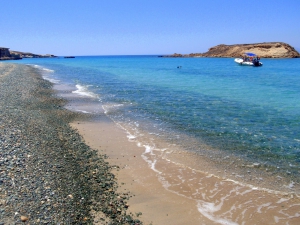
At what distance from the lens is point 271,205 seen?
7719 mm

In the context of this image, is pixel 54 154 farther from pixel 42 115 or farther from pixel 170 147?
pixel 42 115

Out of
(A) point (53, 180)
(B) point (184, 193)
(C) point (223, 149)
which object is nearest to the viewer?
(A) point (53, 180)

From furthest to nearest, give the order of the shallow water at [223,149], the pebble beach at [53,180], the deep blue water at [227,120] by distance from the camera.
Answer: the deep blue water at [227,120] < the shallow water at [223,149] < the pebble beach at [53,180]

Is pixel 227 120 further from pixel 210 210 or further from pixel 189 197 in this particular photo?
pixel 210 210

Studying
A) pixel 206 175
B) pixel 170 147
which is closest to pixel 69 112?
pixel 170 147

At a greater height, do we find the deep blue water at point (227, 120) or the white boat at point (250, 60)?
the white boat at point (250, 60)

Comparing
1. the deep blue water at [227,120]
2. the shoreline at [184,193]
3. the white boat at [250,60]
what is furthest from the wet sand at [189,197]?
the white boat at [250,60]

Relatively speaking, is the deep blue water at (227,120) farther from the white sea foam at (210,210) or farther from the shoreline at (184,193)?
the white sea foam at (210,210)

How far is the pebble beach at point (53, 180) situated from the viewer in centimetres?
637

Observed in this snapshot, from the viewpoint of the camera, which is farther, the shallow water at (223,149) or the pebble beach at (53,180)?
the shallow water at (223,149)

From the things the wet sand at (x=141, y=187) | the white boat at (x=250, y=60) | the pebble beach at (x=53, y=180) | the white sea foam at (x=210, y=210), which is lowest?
the white sea foam at (x=210, y=210)

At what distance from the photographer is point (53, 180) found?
25.9 feet

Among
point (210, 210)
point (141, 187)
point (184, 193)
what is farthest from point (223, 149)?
point (141, 187)

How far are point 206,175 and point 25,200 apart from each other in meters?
6.02
